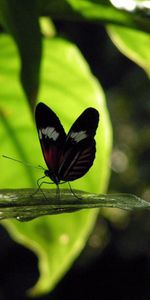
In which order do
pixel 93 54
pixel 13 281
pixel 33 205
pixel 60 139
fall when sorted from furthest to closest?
→ 1. pixel 93 54
2. pixel 13 281
3. pixel 60 139
4. pixel 33 205

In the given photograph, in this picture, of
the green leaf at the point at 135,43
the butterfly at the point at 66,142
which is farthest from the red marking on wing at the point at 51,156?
the green leaf at the point at 135,43

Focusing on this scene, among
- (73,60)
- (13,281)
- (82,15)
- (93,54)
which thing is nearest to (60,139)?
(82,15)

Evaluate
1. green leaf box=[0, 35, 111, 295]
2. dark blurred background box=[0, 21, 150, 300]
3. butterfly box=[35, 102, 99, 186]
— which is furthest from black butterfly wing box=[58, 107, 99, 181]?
dark blurred background box=[0, 21, 150, 300]

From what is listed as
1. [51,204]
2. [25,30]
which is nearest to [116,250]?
[25,30]

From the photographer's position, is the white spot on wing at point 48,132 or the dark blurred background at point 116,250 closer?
the white spot on wing at point 48,132

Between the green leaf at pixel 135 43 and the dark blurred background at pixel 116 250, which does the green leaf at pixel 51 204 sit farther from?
the dark blurred background at pixel 116 250

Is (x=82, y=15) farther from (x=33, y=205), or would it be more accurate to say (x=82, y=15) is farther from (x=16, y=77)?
(x=33, y=205)
